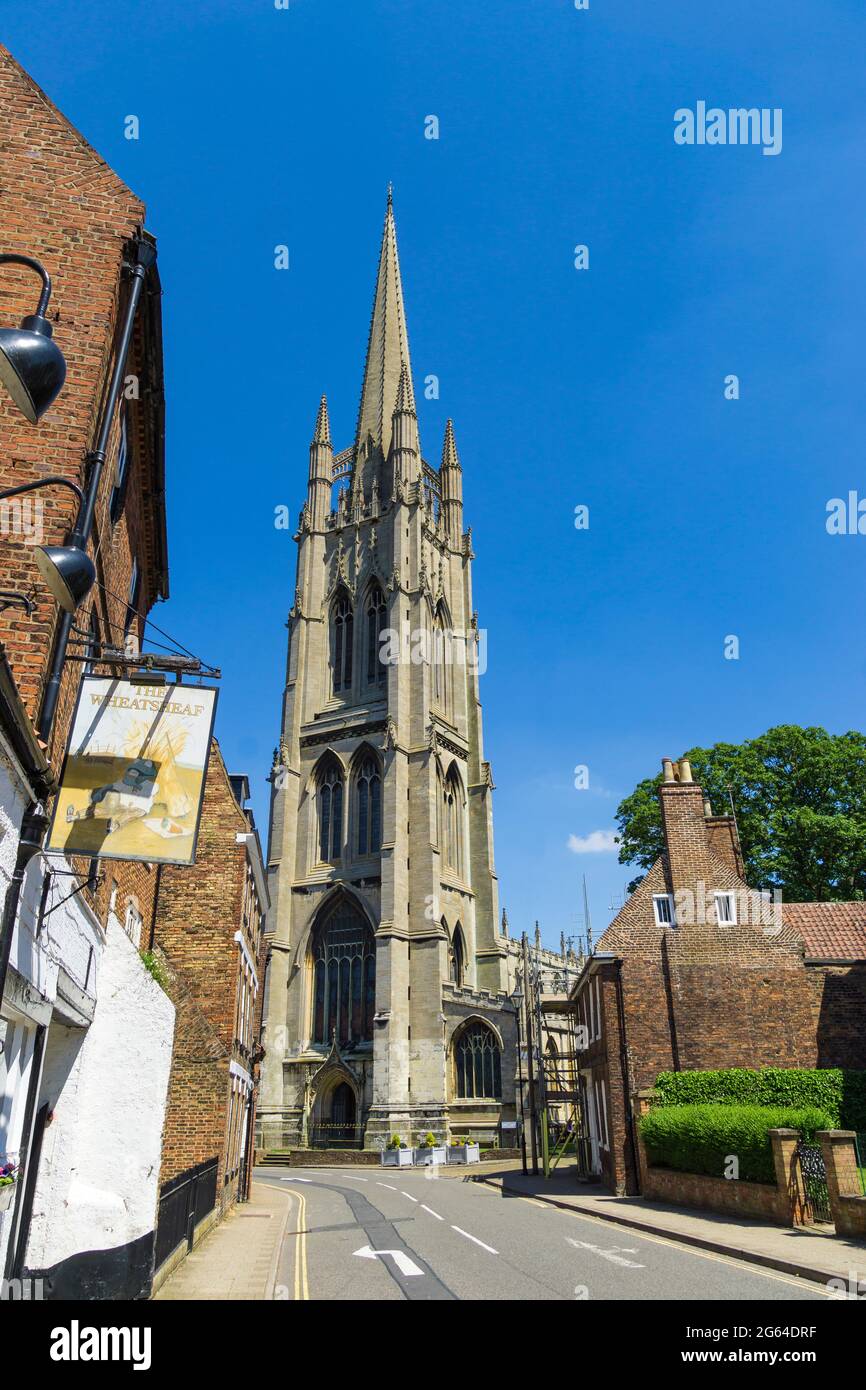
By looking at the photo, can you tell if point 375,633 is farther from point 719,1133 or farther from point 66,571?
point 66,571

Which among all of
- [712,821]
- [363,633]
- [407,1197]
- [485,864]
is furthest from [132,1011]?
[363,633]

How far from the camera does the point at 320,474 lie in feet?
220

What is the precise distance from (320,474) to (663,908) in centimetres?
4980

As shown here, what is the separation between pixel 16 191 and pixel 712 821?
22586mm

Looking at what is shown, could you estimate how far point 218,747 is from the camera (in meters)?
23.3

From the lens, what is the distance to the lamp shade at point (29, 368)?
202 inches

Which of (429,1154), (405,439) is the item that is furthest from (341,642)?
(429,1154)

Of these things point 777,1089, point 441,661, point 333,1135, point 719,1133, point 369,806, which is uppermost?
point 441,661

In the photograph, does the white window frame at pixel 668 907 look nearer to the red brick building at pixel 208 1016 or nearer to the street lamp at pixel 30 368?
the red brick building at pixel 208 1016

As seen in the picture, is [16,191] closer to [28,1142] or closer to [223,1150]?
[28,1142]

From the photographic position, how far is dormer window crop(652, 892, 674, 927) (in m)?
24.2

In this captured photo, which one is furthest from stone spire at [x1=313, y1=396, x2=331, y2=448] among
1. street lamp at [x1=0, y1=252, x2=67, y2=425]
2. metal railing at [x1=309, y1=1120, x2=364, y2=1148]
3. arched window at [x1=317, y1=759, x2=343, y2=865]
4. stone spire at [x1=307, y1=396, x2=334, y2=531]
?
street lamp at [x1=0, y1=252, x2=67, y2=425]

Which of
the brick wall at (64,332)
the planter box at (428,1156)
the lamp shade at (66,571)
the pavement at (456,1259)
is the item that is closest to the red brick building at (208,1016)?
the pavement at (456,1259)

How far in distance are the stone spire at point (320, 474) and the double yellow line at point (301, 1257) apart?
4950cm
